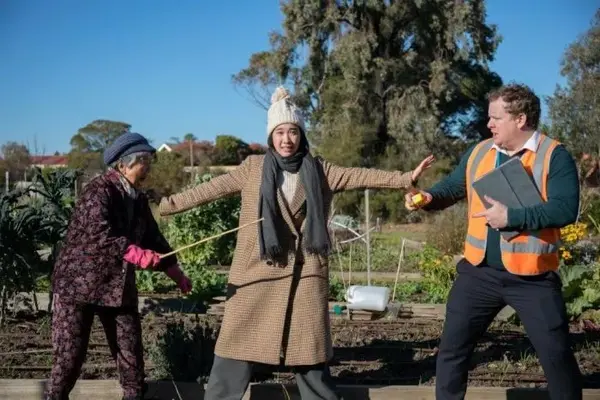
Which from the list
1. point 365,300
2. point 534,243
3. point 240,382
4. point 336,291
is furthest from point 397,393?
point 336,291

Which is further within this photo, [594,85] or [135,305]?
[594,85]

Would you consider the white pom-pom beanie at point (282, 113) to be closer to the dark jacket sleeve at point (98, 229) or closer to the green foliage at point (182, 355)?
the dark jacket sleeve at point (98, 229)

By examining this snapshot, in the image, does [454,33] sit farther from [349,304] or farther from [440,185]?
[440,185]

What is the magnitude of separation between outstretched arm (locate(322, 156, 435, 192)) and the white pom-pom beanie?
303mm

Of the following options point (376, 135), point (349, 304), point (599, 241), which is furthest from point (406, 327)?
point (376, 135)

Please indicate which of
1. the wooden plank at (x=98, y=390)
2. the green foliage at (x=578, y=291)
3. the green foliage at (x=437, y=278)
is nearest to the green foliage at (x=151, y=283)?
the green foliage at (x=437, y=278)

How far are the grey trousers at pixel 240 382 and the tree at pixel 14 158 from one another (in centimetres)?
1730

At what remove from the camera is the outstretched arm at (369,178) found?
150 inches

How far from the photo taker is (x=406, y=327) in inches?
241

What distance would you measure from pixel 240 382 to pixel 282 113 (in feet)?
4.40

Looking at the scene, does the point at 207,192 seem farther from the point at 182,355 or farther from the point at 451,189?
the point at 451,189

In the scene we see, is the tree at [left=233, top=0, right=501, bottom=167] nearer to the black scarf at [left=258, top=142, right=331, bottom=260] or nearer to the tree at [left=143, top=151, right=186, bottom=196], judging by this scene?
A: the tree at [left=143, top=151, right=186, bottom=196]

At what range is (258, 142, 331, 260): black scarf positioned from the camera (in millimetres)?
3668

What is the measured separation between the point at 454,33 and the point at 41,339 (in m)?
21.2
